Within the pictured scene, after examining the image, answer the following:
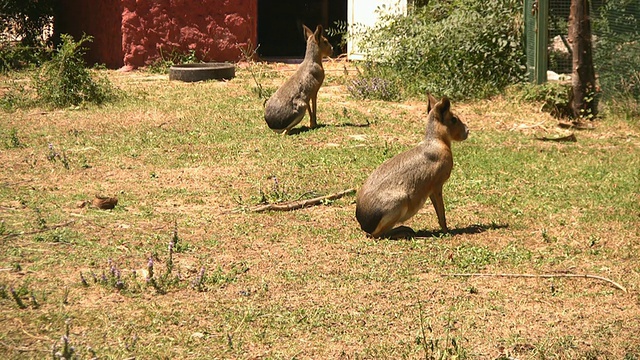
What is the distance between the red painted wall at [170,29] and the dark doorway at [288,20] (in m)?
3.20

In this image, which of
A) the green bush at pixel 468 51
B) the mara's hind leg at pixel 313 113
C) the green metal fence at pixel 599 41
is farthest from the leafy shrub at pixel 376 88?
the mara's hind leg at pixel 313 113

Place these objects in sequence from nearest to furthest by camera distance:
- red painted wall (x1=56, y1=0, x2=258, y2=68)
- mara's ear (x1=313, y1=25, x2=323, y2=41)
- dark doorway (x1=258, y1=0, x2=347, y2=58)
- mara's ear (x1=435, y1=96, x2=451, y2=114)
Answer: mara's ear (x1=435, y1=96, x2=451, y2=114) < mara's ear (x1=313, y1=25, x2=323, y2=41) < red painted wall (x1=56, y1=0, x2=258, y2=68) < dark doorway (x1=258, y1=0, x2=347, y2=58)

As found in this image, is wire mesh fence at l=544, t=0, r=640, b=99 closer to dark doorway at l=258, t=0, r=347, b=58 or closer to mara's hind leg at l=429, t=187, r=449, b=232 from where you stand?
mara's hind leg at l=429, t=187, r=449, b=232

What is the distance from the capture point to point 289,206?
27.1 ft

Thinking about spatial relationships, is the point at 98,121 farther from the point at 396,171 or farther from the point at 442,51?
the point at 396,171

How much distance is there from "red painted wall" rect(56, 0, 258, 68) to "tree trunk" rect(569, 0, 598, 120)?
776 centimetres

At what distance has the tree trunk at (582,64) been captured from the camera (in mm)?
12023

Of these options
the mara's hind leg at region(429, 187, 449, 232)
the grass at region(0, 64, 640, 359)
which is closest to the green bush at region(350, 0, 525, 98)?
the grass at region(0, 64, 640, 359)

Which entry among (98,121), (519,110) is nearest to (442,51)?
(519,110)

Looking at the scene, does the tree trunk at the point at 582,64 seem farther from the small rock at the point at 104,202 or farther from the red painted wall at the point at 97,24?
the red painted wall at the point at 97,24

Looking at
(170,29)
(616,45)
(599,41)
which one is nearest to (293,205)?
(616,45)

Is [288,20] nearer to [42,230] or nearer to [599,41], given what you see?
[599,41]

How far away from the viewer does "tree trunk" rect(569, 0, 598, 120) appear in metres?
12.0

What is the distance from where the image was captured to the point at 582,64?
39.8 feet
